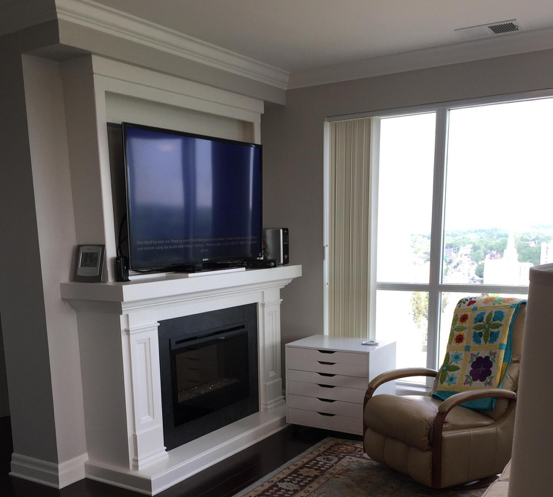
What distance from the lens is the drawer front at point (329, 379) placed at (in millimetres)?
3465

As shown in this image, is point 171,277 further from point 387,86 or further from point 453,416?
point 387,86

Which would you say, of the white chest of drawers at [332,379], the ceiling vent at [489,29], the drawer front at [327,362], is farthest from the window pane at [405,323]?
the ceiling vent at [489,29]

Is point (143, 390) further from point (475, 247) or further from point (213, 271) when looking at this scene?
point (475, 247)

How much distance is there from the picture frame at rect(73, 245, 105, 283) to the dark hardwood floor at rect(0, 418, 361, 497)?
1156mm

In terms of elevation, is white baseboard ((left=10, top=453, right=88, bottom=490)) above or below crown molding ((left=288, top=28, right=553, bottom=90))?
below

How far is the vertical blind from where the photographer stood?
13.2 feet

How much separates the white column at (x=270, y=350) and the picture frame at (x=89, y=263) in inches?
51.8

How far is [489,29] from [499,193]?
1.07 m

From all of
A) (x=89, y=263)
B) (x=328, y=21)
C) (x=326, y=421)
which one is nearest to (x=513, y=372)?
(x=326, y=421)

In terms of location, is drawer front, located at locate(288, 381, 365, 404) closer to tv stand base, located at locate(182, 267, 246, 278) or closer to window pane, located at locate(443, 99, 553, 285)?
tv stand base, located at locate(182, 267, 246, 278)

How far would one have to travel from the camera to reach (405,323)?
156 inches

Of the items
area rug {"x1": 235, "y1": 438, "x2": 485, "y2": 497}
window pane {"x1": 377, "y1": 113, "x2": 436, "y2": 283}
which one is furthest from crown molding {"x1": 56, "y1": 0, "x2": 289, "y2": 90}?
area rug {"x1": 235, "y1": 438, "x2": 485, "y2": 497}

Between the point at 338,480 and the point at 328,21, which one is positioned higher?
the point at 328,21

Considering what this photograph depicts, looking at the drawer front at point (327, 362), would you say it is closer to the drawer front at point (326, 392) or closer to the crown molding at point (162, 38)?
the drawer front at point (326, 392)
